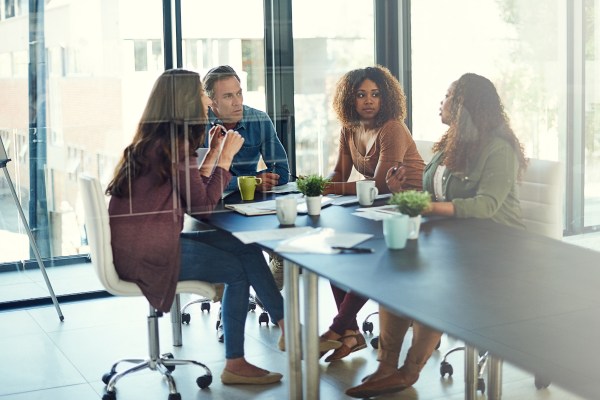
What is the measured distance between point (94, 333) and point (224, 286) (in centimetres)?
87

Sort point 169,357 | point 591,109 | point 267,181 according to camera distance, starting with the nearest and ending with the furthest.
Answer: point 591,109, point 169,357, point 267,181

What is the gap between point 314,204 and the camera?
279 centimetres

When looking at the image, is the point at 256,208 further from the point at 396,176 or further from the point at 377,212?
the point at 396,176

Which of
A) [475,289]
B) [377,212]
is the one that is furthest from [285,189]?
[475,289]

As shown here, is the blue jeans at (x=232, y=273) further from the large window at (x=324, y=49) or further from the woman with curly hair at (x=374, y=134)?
the large window at (x=324, y=49)

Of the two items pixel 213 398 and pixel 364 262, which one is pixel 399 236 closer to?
pixel 364 262

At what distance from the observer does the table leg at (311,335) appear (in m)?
2.34

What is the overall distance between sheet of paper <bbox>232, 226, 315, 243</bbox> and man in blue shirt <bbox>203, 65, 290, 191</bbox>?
3.21 feet

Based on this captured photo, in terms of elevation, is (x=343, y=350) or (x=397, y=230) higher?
(x=397, y=230)

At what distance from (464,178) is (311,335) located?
0.79 meters

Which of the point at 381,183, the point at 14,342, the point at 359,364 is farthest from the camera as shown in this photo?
the point at 14,342

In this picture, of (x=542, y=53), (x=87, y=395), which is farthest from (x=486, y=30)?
(x=87, y=395)

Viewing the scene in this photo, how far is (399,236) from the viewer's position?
2.21 metres

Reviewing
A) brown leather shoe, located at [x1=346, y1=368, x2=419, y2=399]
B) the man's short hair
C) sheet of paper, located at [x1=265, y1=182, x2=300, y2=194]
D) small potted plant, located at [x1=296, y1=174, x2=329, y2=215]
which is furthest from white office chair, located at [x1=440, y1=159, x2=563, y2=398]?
the man's short hair
